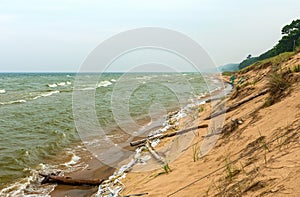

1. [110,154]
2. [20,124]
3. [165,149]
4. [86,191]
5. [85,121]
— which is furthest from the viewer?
[85,121]

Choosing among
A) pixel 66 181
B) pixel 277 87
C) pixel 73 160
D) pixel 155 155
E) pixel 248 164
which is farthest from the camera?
pixel 73 160

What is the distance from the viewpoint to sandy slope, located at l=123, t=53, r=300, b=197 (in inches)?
140

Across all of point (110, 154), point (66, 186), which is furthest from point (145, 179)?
point (110, 154)

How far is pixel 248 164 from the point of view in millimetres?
4332

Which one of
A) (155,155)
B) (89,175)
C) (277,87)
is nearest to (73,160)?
(89,175)

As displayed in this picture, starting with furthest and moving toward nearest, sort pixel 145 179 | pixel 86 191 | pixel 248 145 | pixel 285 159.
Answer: pixel 86 191
pixel 145 179
pixel 248 145
pixel 285 159

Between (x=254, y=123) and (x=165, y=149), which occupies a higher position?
(x=254, y=123)

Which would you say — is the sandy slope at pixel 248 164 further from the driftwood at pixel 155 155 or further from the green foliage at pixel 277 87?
the driftwood at pixel 155 155

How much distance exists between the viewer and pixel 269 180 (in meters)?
3.51

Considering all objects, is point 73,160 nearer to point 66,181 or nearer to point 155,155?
point 66,181

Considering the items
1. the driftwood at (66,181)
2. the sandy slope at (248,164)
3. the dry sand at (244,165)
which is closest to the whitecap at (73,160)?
the dry sand at (244,165)

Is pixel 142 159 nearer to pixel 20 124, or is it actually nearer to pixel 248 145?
pixel 248 145

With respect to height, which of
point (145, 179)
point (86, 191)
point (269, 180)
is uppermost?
point (269, 180)

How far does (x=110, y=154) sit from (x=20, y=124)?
274 inches
